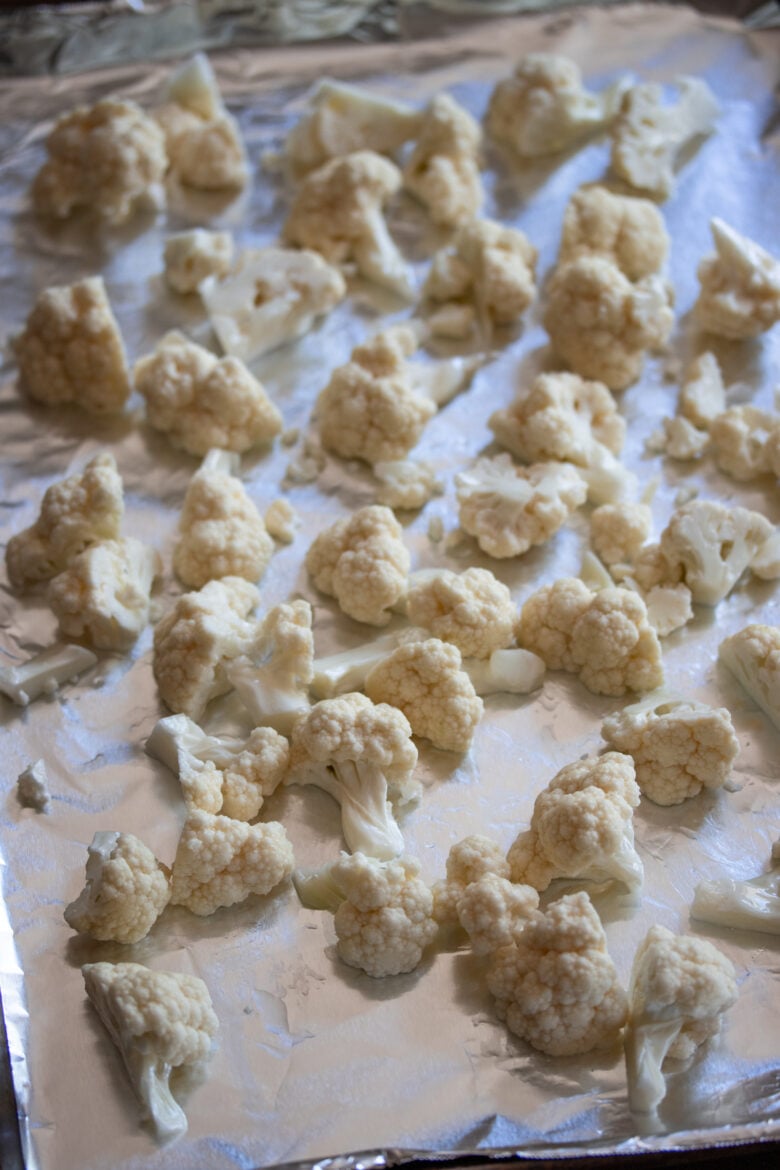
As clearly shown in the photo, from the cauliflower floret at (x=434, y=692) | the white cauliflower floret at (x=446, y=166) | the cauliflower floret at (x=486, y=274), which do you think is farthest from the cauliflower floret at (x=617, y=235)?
the cauliflower floret at (x=434, y=692)

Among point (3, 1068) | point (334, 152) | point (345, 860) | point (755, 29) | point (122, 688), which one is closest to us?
point (3, 1068)

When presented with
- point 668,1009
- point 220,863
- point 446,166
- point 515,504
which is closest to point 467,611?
point 515,504

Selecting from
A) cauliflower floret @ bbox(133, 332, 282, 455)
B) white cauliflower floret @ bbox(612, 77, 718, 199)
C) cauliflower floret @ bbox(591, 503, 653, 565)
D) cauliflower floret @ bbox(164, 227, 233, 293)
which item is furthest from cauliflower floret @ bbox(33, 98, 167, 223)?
cauliflower floret @ bbox(591, 503, 653, 565)

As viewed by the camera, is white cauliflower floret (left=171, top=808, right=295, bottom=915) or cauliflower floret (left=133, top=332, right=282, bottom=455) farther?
cauliflower floret (left=133, top=332, right=282, bottom=455)

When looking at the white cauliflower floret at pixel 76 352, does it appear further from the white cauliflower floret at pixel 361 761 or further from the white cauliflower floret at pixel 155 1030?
the white cauliflower floret at pixel 155 1030

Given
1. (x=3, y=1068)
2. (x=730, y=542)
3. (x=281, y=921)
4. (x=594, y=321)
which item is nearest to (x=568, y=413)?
(x=594, y=321)

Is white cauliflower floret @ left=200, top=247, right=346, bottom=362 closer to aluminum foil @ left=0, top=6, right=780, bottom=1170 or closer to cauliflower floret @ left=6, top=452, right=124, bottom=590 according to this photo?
aluminum foil @ left=0, top=6, right=780, bottom=1170

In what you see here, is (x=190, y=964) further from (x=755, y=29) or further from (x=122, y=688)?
(x=755, y=29)
